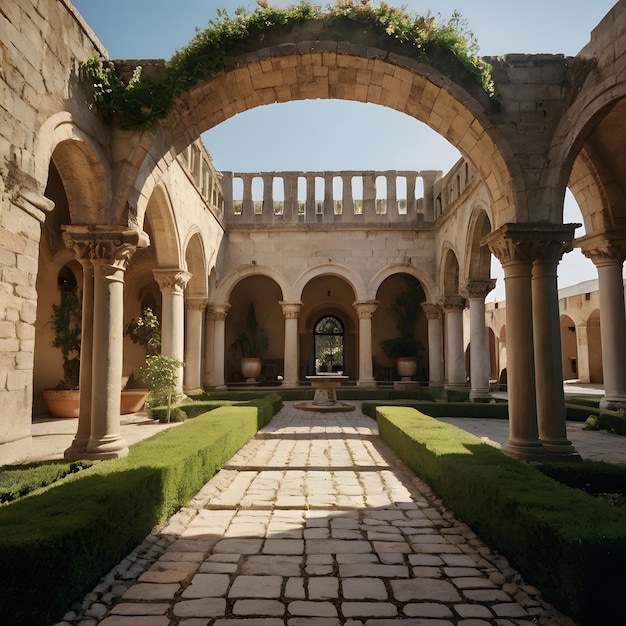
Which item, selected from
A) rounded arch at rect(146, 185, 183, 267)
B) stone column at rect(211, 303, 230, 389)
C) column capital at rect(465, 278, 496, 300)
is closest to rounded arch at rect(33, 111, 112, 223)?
rounded arch at rect(146, 185, 183, 267)

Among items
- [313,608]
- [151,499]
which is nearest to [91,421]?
[151,499]

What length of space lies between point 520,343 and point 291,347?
12.6 metres

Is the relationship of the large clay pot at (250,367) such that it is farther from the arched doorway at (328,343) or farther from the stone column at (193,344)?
the stone column at (193,344)

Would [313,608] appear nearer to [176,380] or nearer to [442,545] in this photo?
[442,545]

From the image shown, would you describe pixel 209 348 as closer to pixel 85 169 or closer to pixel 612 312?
pixel 85 169

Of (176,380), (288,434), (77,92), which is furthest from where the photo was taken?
(176,380)

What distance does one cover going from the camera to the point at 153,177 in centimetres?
704

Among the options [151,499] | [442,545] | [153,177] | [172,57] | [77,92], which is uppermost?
[172,57]

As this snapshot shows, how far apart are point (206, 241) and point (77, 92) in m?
9.81

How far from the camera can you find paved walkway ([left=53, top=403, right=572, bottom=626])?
287 centimetres

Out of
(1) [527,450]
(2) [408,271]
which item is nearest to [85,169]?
(1) [527,450]

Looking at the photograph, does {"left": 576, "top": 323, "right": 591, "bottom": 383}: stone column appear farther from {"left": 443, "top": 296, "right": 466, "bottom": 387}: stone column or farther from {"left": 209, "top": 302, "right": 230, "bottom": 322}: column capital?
{"left": 209, "top": 302, "right": 230, "bottom": 322}: column capital

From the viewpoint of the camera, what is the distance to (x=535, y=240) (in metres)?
6.46

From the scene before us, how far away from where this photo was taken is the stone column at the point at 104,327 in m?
6.27
